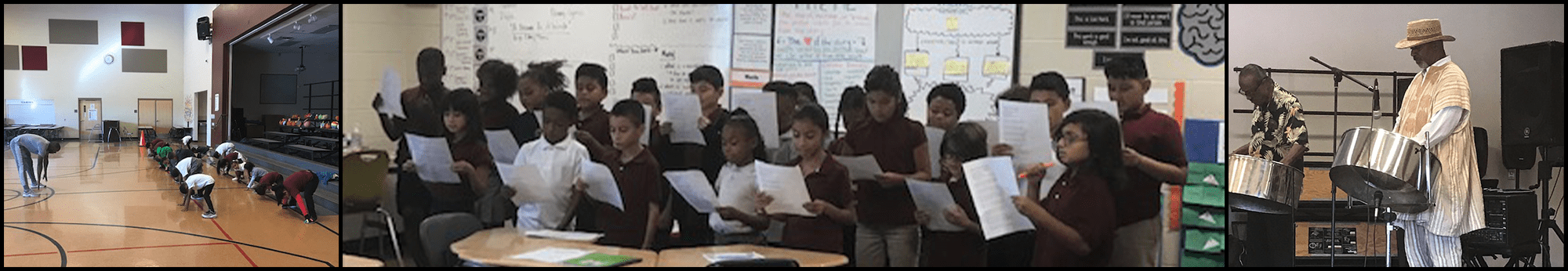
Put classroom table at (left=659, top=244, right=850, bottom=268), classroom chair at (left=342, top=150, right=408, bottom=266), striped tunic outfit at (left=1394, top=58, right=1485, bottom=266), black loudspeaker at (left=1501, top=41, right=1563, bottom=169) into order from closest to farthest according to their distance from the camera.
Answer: classroom table at (left=659, top=244, right=850, bottom=268) → classroom chair at (left=342, top=150, right=408, bottom=266) → striped tunic outfit at (left=1394, top=58, right=1485, bottom=266) → black loudspeaker at (left=1501, top=41, right=1563, bottom=169)

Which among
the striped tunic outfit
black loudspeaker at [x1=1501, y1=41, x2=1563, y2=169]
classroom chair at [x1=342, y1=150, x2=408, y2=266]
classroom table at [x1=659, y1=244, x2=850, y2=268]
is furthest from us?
black loudspeaker at [x1=1501, y1=41, x2=1563, y2=169]

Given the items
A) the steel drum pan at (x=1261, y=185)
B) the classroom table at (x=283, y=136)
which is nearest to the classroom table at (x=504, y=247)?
the classroom table at (x=283, y=136)

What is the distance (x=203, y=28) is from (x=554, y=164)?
1521 millimetres

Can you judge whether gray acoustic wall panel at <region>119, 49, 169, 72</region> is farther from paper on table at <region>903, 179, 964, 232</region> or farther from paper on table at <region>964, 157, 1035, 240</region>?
paper on table at <region>964, 157, 1035, 240</region>

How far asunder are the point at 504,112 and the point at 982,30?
1.90m

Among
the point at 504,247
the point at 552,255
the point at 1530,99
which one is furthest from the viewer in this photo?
the point at 1530,99

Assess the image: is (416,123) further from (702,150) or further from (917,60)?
Answer: (917,60)

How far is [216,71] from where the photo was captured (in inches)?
166

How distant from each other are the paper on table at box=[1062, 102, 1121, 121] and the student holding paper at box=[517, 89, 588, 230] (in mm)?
1901

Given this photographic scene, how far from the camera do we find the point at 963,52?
4156mm

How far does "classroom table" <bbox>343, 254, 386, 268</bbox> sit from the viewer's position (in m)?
4.26

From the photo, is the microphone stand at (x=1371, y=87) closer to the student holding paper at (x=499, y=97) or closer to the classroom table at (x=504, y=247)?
the classroom table at (x=504, y=247)

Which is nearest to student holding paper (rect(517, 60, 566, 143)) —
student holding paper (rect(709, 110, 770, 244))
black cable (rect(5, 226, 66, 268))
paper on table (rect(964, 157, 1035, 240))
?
student holding paper (rect(709, 110, 770, 244))

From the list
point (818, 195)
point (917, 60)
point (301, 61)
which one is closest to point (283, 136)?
point (301, 61)
